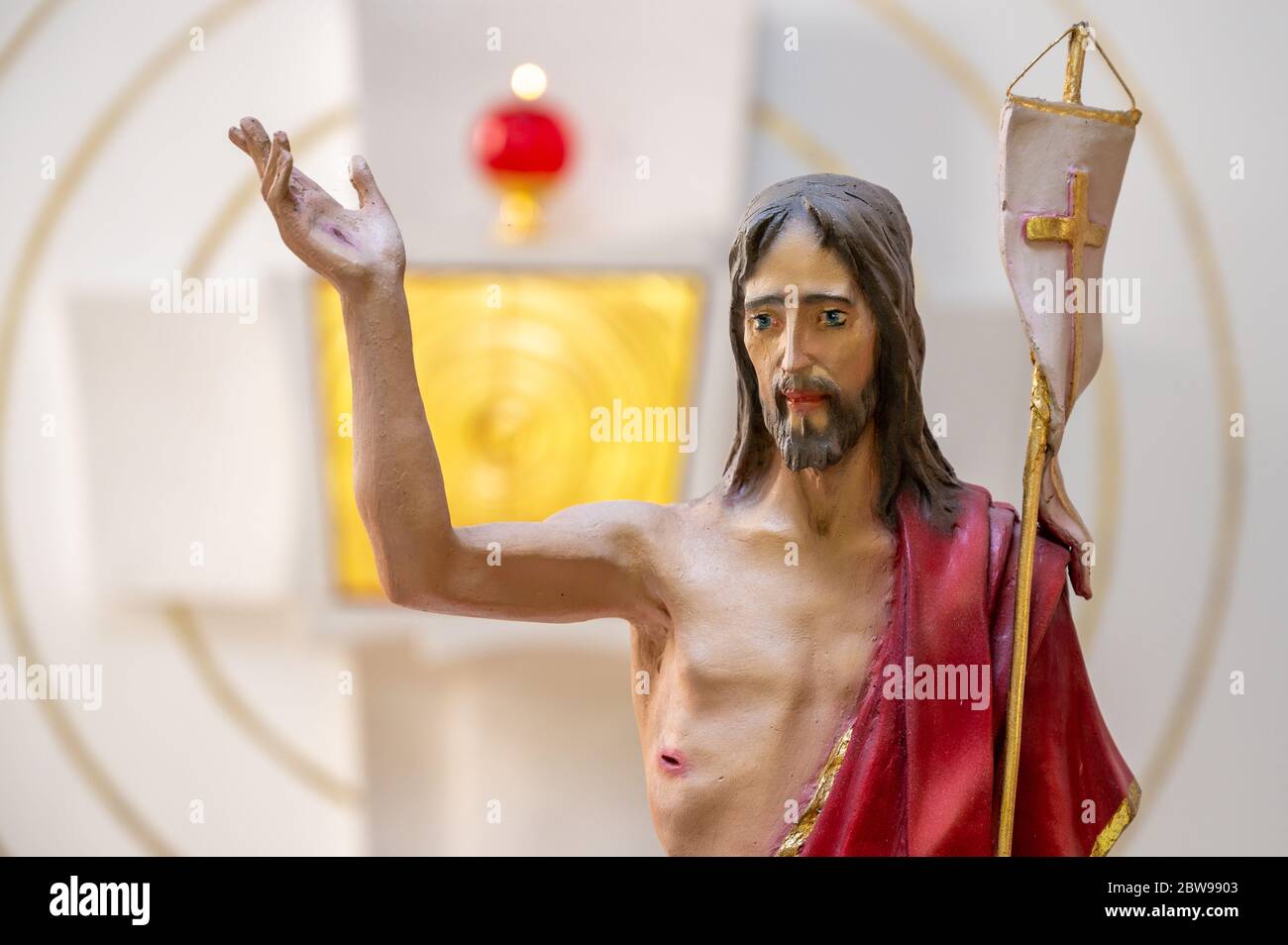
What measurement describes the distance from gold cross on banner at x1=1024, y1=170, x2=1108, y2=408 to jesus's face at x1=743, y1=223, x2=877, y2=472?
1.12 ft

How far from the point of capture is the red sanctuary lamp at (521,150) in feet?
17.0

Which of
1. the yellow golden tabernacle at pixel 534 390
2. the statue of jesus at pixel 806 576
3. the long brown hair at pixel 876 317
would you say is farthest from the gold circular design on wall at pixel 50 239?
the long brown hair at pixel 876 317

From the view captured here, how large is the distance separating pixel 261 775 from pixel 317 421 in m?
1.24

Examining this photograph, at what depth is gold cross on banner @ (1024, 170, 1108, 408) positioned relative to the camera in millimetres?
3230

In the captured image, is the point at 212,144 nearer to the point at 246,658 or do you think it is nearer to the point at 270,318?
the point at 270,318

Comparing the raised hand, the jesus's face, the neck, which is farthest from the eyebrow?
the raised hand

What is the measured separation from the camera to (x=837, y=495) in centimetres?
331

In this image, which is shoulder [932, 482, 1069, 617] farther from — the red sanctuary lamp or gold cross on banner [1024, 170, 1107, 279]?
the red sanctuary lamp

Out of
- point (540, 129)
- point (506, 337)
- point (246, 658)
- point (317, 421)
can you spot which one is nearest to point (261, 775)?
point (246, 658)

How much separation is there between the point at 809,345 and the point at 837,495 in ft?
1.01

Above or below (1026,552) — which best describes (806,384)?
above

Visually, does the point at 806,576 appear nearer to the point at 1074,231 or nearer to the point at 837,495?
the point at 837,495

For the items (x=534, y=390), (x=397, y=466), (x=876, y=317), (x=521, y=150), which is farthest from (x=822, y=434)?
(x=521, y=150)

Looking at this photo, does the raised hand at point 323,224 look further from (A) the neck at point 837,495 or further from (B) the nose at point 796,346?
(A) the neck at point 837,495
